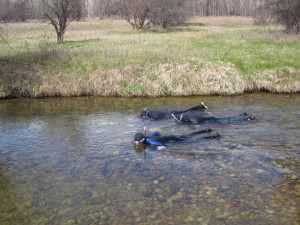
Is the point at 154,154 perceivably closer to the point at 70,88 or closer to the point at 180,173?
the point at 180,173

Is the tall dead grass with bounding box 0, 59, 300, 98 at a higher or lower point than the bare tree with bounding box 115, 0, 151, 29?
lower

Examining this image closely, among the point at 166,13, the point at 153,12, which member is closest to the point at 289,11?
the point at 166,13

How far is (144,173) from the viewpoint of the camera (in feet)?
25.9

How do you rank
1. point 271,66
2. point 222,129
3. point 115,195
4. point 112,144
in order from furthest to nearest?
point 271,66, point 222,129, point 112,144, point 115,195

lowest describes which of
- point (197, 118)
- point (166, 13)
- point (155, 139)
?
point (155, 139)

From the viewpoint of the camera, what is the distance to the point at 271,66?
17.9 metres

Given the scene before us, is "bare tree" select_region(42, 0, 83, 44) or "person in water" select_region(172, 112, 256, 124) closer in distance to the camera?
"person in water" select_region(172, 112, 256, 124)

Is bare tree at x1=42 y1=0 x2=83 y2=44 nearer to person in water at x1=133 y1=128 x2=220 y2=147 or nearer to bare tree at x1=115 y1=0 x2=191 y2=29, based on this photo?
bare tree at x1=115 y1=0 x2=191 y2=29

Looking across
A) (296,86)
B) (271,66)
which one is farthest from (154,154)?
(271,66)

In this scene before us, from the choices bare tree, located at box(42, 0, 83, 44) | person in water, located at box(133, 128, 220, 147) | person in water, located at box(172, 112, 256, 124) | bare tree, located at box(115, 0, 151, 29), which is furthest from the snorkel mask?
bare tree, located at box(115, 0, 151, 29)

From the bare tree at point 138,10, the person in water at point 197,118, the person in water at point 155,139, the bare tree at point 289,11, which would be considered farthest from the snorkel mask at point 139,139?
the bare tree at point 138,10

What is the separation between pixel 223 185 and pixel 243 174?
2.74ft

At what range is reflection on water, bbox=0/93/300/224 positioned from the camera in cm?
623

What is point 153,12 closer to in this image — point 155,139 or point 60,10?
point 60,10
